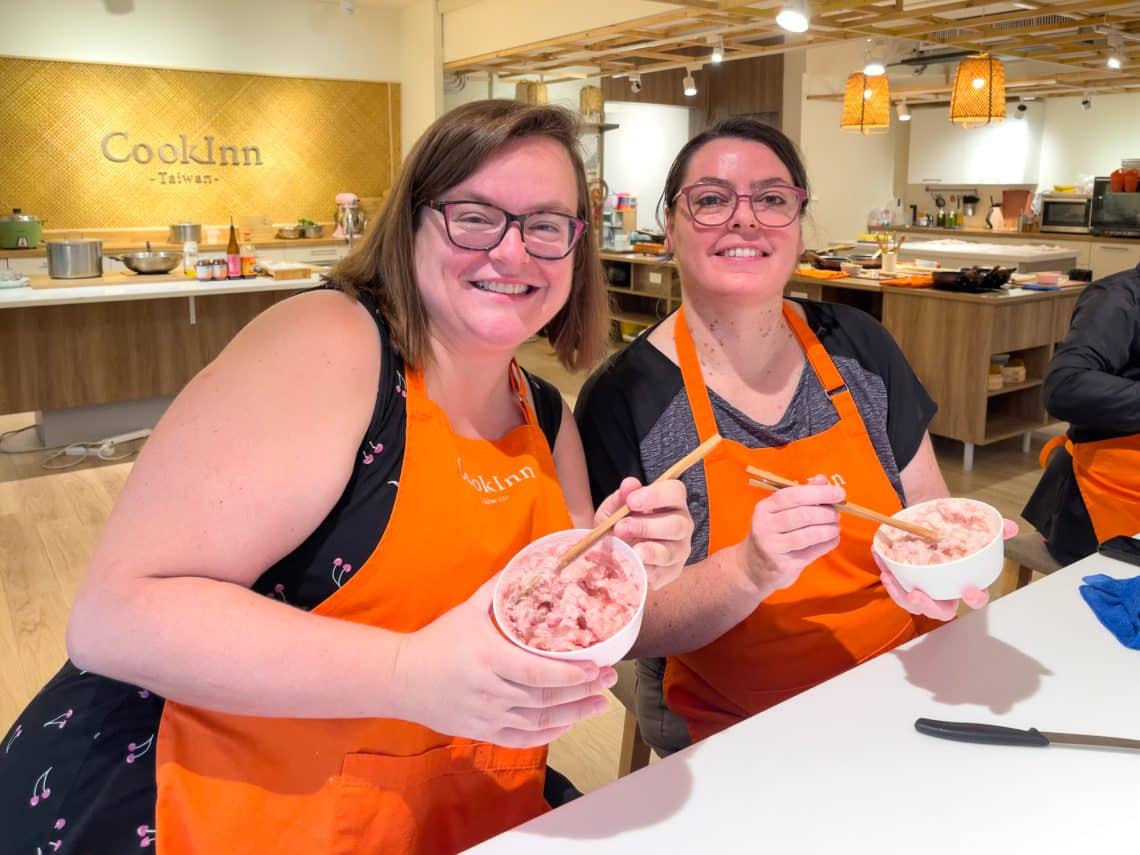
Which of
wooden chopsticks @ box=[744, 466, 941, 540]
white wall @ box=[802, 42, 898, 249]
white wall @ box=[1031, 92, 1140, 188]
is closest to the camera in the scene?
wooden chopsticks @ box=[744, 466, 941, 540]

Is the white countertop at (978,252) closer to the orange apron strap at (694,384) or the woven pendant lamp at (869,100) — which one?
the woven pendant lamp at (869,100)

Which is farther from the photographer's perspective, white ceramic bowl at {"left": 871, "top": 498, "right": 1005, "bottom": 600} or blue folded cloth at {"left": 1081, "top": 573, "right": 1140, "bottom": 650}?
blue folded cloth at {"left": 1081, "top": 573, "right": 1140, "bottom": 650}

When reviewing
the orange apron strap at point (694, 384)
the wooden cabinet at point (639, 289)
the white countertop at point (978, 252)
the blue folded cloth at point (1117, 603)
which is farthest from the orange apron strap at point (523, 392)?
the white countertop at point (978, 252)

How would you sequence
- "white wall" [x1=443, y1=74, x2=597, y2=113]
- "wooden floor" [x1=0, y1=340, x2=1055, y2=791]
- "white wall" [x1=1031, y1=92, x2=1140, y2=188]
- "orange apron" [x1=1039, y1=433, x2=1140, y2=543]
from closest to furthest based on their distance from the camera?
"orange apron" [x1=1039, y1=433, x2=1140, y2=543], "wooden floor" [x1=0, y1=340, x2=1055, y2=791], "white wall" [x1=443, y1=74, x2=597, y2=113], "white wall" [x1=1031, y1=92, x2=1140, y2=188]

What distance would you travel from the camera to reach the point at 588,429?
1685 millimetres

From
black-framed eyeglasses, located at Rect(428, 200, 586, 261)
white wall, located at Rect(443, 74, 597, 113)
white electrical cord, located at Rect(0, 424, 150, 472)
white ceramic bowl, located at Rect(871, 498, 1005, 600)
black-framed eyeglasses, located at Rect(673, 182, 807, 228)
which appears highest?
white wall, located at Rect(443, 74, 597, 113)

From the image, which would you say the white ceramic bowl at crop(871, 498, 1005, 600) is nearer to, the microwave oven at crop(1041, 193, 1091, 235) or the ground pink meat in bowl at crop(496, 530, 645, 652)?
the ground pink meat in bowl at crop(496, 530, 645, 652)

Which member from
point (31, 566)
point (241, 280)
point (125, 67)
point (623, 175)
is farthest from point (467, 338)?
point (623, 175)

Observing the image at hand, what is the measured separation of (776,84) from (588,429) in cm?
967

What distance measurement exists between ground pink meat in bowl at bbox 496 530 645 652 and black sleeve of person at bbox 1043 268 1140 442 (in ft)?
5.86

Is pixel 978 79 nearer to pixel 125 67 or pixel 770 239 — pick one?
pixel 770 239

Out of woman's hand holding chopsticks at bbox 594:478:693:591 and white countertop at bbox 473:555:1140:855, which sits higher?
woman's hand holding chopsticks at bbox 594:478:693:591

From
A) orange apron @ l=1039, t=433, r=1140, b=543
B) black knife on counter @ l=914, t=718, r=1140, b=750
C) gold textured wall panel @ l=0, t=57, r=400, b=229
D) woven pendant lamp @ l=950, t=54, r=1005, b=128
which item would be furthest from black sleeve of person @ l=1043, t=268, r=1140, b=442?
gold textured wall panel @ l=0, t=57, r=400, b=229

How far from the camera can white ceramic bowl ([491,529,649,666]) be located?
2.72 ft
